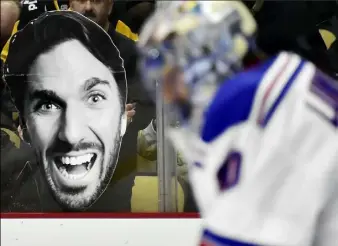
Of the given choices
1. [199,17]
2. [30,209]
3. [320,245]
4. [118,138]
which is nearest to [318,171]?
[320,245]

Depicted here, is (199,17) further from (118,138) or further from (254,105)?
(118,138)

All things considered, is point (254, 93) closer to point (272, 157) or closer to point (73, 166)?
point (272, 157)

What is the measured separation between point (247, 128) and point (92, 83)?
182 cm

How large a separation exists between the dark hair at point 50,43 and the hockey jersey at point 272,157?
1769 mm

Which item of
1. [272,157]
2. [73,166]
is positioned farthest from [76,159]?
[272,157]

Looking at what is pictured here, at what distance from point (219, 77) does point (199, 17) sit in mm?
90

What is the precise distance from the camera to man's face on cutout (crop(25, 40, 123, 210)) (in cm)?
255

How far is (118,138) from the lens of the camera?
8.49 ft

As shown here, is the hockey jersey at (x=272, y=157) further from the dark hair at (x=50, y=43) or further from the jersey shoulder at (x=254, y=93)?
the dark hair at (x=50, y=43)

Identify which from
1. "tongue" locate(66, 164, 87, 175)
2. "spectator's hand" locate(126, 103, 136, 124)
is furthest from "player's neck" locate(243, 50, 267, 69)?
"tongue" locate(66, 164, 87, 175)

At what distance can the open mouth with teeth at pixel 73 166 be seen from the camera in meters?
2.60

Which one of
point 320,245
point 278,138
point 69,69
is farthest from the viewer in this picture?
point 69,69

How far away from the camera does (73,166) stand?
2615mm

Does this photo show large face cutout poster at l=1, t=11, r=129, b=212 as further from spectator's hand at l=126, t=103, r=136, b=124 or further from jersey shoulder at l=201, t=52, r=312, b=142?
jersey shoulder at l=201, t=52, r=312, b=142
